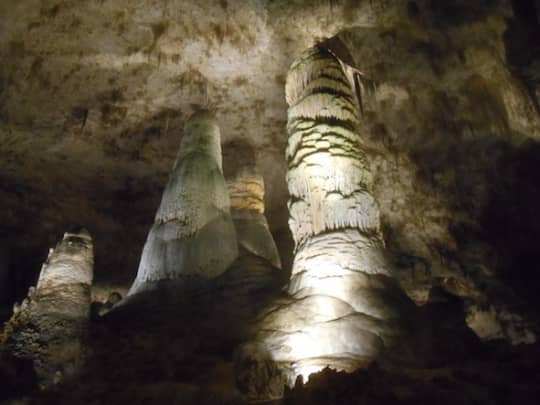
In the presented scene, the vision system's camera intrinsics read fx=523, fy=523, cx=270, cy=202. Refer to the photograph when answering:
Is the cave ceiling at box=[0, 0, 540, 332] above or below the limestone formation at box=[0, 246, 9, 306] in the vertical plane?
above

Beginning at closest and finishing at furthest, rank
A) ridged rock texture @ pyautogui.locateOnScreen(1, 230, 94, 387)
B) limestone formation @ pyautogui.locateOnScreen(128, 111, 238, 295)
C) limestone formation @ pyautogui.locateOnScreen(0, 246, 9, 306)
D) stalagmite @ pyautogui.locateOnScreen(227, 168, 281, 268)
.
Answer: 1. ridged rock texture @ pyautogui.locateOnScreen(1, 230, 94, 387)
2. limestone formation @ pyautogui.locateOnScreen(128, 111, 238, 295)
3. stalagmite @ pyautogui.locateOnScreen(227, 168, 281, 268)
4. limestone formation @ pyautogui.locateOnScreen(0, 246, 9, 306)

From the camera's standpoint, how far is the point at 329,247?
22.1 ft

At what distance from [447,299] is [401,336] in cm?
114

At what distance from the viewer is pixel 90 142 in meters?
13.2

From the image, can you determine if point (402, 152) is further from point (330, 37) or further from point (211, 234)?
point (211, 234)

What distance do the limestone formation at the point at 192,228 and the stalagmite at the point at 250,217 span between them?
868 mm

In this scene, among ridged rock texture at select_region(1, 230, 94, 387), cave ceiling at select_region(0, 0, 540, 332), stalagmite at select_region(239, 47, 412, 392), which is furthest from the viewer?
cave ceiling at select_region(0, 0, 540, 332)

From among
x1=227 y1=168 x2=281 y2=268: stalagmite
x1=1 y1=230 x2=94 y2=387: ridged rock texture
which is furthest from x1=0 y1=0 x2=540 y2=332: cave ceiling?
x1=1 y1=230 x2=94 y2=387: ridged rock texture

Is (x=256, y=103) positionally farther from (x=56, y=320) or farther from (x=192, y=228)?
(x=56, y=320)

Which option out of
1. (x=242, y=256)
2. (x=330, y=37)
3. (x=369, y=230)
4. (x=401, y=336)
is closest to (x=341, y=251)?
(x=369, y=230)

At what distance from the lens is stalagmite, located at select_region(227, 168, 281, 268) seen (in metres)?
11.0

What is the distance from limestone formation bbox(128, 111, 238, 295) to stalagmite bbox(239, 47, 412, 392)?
249cm

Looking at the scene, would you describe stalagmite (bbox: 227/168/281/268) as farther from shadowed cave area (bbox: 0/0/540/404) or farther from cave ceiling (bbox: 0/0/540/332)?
cave ceiling (bbox: 0/0/540/332)

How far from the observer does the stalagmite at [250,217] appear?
36.0ft
